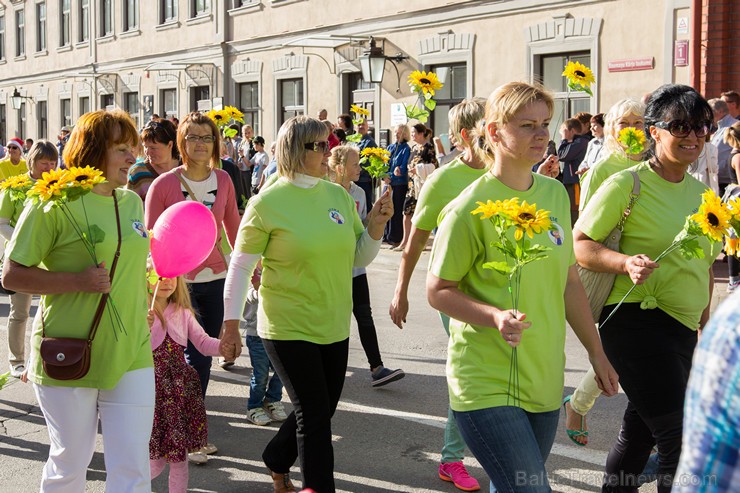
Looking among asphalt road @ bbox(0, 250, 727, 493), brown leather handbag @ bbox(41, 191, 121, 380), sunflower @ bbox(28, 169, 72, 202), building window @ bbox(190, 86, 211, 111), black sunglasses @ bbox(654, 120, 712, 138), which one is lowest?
asphalt road @ bbox(0, 250, 727, 493)

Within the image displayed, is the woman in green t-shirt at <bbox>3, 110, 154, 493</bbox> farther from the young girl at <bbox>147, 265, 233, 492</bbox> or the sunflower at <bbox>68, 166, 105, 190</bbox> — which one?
the young girl at <bbox>147, 265, 233, 492</bbox>

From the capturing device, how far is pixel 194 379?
518 centimetres

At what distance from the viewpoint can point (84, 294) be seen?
12.6 ft

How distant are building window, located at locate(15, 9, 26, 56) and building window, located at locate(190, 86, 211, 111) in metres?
15.9

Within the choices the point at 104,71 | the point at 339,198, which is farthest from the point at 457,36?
the point at 104,71

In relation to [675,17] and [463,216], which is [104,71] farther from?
[463,216]

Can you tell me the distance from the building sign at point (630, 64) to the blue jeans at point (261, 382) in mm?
10796

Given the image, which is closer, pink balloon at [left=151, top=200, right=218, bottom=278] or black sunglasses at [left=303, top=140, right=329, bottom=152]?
black sunglasses at [left=303, top=140, right=329, bottom=152]

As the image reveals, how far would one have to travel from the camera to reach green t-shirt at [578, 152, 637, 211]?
4.62 metres

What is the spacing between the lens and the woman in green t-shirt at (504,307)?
3273 mm

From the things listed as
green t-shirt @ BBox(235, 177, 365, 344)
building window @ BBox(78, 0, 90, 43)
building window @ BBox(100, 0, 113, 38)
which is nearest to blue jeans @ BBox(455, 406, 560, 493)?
green t-shirt @ BBox(235, 177, 365, 344)

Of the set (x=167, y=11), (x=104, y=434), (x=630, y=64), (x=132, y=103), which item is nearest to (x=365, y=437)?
(x=104, y=434)

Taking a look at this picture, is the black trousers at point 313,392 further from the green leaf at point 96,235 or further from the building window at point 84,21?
the building window at point 84,21

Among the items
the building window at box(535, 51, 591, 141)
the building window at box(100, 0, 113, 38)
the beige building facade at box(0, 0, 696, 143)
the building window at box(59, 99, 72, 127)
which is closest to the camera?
the beige building facade at box(0, 0, 696, 143)
